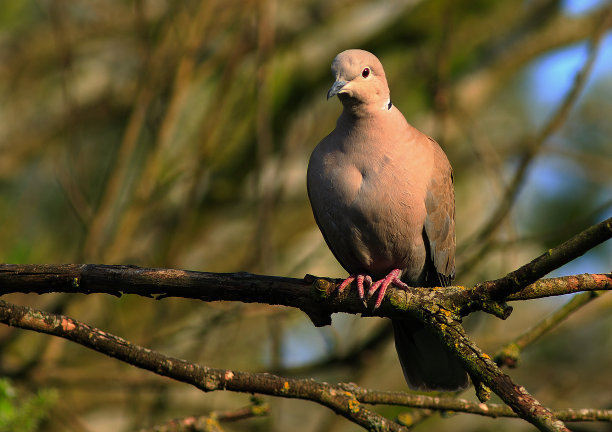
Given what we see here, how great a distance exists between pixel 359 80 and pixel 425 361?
1.59m

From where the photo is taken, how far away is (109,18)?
718cm

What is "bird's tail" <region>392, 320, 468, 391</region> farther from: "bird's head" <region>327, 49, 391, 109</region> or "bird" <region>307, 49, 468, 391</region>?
"bird's head" <region>327, 49, 391, 109</region>

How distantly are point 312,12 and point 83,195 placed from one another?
9.58 feet

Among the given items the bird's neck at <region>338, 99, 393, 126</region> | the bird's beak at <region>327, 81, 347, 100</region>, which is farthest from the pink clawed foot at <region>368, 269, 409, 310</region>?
the bird's beak at <region>327, 81, 347, 100</region>

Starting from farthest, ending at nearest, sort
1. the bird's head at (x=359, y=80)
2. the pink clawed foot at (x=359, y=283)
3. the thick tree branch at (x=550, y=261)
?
1. the bird's head at (x=359, y=80)
2. the pink clawed foot at (x=359, y=283)
3. the thick tree branch at (x=550, y=261)

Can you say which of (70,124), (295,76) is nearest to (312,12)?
(295,76)

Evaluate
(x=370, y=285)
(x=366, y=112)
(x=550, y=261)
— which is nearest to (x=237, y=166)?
(x=366, y=112)

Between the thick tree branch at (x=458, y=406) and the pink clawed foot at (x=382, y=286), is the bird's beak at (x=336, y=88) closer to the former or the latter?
the pink clawed foot at (x=382, y=286)

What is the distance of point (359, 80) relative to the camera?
3.68 metres

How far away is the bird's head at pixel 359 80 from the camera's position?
3.64 metres

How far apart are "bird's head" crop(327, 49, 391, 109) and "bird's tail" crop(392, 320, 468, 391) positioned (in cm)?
126

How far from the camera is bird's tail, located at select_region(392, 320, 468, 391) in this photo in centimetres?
394

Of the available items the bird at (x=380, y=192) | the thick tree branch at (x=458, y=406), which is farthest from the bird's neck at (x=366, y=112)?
the thick tree branch at (x=458, y=406)

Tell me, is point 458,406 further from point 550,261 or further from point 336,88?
point 336,88
